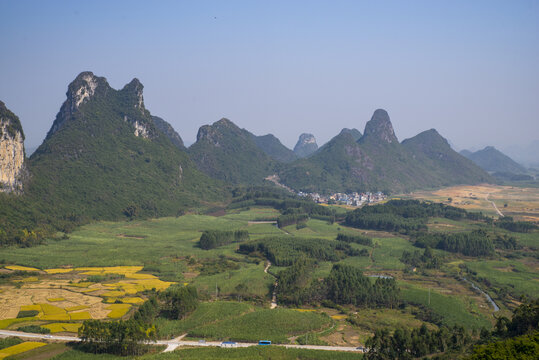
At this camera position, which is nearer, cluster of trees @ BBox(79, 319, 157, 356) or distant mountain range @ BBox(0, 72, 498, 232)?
cluster of trees @ BBox(79, 319, 157, 356)

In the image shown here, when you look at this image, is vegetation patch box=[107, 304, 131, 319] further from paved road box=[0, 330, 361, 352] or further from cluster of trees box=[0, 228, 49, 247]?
cluster of trees box=[0, 228, 49, 247]

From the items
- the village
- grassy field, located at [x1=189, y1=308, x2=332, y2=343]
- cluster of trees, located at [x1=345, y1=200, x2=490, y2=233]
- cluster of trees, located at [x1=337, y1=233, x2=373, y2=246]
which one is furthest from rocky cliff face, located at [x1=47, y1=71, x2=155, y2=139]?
grassy field, located at [x1=189, y1=308, x2=332, y2=343]

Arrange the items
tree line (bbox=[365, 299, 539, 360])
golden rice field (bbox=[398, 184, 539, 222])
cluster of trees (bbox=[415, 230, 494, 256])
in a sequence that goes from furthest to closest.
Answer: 1. golden rice field (bbox=[398, 184, 539, 222])
2. cluster of trees (bbox=[415, 230, 494, 256])
3. tree line (bbox=[365, 299, 539, 360])

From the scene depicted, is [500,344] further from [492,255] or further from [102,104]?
[102,104]

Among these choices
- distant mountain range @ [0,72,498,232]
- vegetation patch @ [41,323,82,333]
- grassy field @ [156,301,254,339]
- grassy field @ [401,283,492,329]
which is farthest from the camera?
distant mountain range @ [0,72,498,232]

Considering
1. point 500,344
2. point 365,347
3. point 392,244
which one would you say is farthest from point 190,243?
point 500,344
